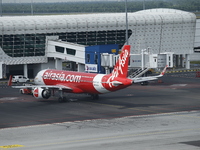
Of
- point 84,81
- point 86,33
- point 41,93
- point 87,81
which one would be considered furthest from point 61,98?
point 86,33

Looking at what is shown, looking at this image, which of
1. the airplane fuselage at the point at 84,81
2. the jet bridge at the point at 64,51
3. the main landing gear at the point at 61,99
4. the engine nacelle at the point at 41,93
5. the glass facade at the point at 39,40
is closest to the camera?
the airplane fuselage at the point at 84,81

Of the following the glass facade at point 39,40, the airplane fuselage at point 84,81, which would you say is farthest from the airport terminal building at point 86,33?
the airplane fuselage at point 84,81

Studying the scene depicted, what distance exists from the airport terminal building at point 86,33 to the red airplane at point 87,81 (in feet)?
110

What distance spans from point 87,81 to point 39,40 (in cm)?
4716

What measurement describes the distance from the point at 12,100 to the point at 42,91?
770 cm

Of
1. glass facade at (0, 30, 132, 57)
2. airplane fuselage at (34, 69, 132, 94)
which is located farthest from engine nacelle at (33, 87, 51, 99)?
glass facade at (0, 30, 132, 57)

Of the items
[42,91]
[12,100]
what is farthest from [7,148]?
[12,100]

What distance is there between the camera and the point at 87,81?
259 feet

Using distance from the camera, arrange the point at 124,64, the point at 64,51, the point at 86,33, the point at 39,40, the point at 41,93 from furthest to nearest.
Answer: the point at 86,33, the point at 39,40, the point at 64,51, the point at 41,93, the point at 124,64

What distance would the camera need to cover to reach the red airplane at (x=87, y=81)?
245 ft

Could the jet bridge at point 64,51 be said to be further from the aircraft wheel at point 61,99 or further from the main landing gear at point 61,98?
the aircraft wheel at point 61,99

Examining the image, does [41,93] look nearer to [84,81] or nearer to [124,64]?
[84,81]

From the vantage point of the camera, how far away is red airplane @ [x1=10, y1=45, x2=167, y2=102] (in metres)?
74.6

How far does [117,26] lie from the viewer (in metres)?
131
